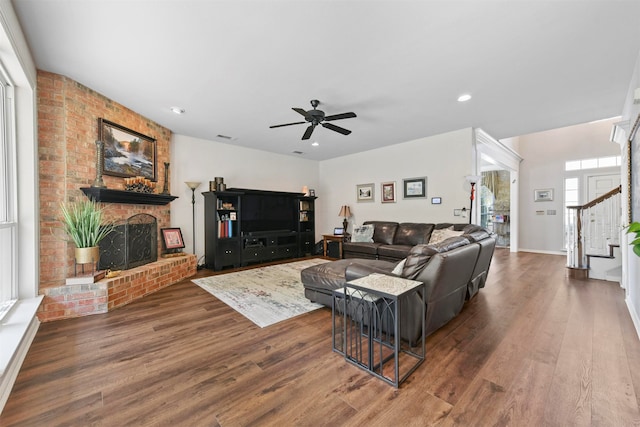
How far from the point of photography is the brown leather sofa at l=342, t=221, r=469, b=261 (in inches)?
192

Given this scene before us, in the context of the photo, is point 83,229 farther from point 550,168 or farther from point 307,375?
point 550,168

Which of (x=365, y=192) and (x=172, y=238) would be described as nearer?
(x=172, y=238)

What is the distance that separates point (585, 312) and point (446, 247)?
83.4 inches

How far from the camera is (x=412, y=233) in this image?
17.1 feet

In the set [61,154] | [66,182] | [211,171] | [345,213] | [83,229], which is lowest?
[83,229]

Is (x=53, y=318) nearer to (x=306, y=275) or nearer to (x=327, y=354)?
(x=306, y=275)

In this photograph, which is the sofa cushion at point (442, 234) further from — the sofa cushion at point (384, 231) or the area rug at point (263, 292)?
the area rug at point (263, 292)

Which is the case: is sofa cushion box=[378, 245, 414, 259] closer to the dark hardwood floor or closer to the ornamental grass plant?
the dark hardwood floor

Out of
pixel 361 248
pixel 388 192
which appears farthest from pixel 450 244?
pixel 388 192

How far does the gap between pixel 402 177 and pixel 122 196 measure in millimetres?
5117

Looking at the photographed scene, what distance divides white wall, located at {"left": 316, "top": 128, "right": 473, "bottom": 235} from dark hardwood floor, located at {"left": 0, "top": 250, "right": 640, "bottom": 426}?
267 cm

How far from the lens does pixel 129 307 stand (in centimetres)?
307

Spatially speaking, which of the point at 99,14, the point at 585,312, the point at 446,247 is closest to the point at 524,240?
the point at 585,312

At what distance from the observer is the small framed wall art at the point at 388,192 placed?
593cm
